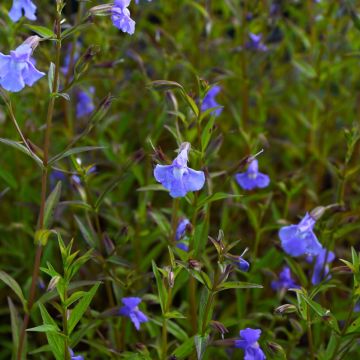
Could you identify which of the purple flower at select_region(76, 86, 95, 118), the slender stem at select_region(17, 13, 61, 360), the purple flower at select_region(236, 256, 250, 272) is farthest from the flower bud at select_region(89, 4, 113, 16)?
the purple flower at select_region(76, 86, 95, 118)

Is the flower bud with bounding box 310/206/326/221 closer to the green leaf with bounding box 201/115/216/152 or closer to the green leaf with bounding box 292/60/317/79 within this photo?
the green leaf with bounding box 201/115/216/152

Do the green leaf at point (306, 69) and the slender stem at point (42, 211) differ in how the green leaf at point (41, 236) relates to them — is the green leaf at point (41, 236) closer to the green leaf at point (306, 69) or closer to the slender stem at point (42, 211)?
the slender stem at point (42, 211)

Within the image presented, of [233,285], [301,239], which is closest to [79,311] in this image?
[233,285]

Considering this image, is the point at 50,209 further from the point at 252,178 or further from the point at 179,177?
the point at 252,178

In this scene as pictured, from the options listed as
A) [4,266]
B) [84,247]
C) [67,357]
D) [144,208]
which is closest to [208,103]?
[144,208]

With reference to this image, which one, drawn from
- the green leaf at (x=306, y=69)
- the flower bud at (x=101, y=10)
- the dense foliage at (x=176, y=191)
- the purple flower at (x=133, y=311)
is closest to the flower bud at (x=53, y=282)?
the dense foliage at (x=176, y=191)
